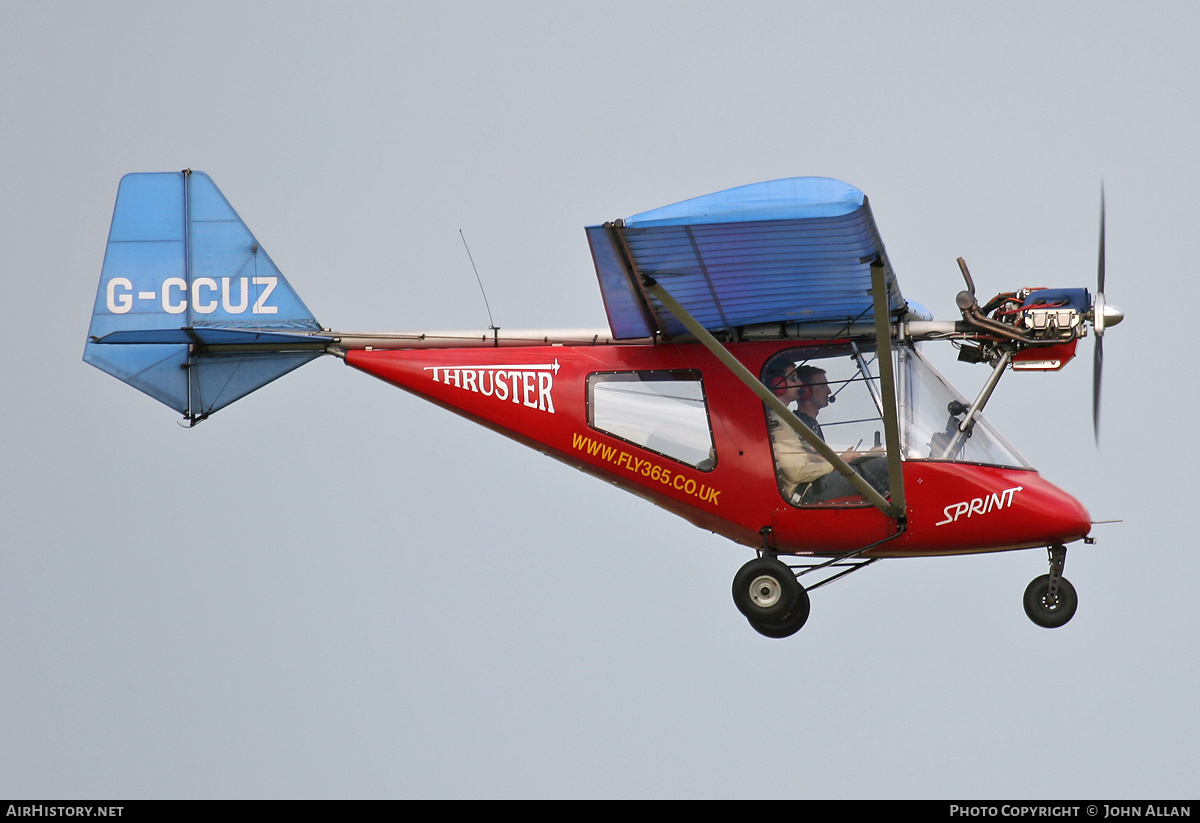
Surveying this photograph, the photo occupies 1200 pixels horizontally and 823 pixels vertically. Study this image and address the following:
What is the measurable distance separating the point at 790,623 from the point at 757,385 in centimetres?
226

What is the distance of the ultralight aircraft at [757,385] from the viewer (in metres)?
14.8

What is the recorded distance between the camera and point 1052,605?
1494 centimetres

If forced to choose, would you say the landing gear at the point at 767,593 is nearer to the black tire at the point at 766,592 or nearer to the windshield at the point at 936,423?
the black tire at the point at 766,592

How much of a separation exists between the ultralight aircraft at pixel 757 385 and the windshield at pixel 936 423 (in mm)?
20

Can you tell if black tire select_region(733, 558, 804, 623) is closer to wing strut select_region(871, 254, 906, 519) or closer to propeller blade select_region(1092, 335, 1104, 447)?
wing strut select_region(871, 254, 906, 519)

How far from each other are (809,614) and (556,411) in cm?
307

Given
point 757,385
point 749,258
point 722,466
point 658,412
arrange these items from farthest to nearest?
point 658,412 → point 722,466 → point 757,385 → point 749,258

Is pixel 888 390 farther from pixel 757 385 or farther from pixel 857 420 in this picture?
pixel 757 385

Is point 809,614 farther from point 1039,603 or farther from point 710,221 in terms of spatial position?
point 710,221

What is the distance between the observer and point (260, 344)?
16609mm

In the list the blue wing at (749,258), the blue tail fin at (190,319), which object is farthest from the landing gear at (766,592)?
the blue tail fin at (190,319)

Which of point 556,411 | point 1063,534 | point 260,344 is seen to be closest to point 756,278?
point 556,411

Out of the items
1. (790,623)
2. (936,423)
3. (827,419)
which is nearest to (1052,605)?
(936,423)

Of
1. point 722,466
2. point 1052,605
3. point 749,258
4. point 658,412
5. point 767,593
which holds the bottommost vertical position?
point 1052,605
